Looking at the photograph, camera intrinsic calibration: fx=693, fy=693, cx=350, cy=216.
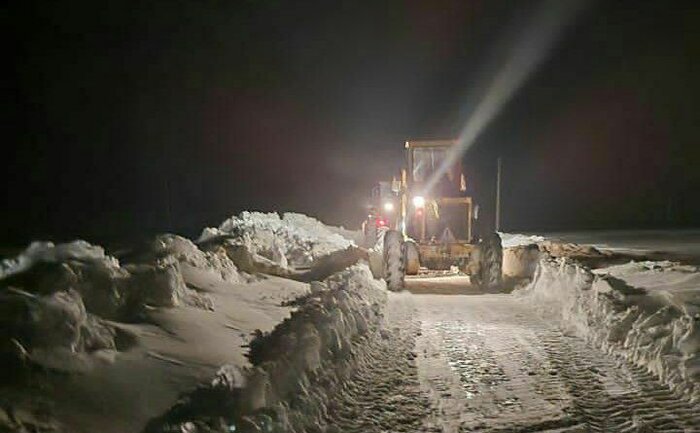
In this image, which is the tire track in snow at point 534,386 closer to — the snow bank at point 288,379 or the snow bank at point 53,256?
the snow bank at point 288,379

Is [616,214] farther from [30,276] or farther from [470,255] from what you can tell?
[30,276]

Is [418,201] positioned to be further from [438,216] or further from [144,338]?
[144,338]

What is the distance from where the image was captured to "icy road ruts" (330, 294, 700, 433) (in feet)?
21.4

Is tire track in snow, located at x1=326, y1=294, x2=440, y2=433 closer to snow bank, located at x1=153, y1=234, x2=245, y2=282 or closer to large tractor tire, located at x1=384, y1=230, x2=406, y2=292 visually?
snow bank, located at x1=153, y1=234, x2=245, y2=282

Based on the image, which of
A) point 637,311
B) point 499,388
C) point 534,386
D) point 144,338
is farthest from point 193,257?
point 637,311

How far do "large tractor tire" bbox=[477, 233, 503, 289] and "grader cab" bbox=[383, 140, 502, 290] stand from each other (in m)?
0.04

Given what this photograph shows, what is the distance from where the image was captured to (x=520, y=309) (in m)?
13.3

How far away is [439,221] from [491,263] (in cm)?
189

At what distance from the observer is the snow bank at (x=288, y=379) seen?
17.6ft

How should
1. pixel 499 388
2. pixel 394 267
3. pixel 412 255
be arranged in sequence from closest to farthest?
pixel 499 388 → pixel 394 267 → pixel 412 255

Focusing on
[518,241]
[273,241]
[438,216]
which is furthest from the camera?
[518,241]

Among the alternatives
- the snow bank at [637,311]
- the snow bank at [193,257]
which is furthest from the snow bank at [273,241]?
the snow bank at [637,311]

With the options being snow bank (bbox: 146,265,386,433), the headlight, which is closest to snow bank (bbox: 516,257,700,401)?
the headlight

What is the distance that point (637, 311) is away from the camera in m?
10.1
